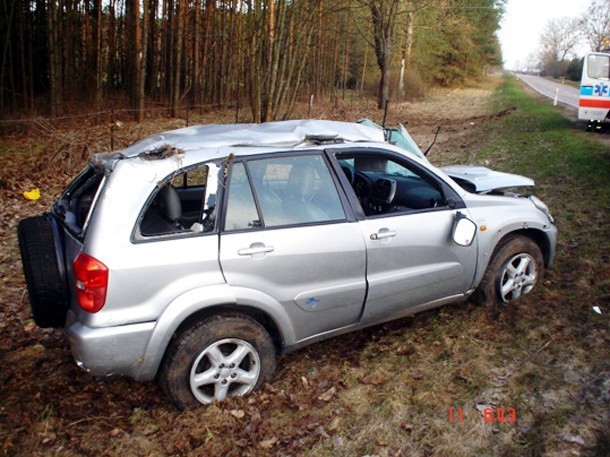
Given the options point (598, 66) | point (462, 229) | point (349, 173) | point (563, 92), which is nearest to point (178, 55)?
point (598, 66)

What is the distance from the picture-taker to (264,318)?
11.9 feet

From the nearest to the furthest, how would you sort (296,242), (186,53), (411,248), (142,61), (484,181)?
(296,242) < (411,248) < (484,181) < (142,61) < (186,53)

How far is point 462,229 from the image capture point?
164 inches

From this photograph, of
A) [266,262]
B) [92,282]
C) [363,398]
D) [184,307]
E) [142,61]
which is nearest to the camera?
[92,282]

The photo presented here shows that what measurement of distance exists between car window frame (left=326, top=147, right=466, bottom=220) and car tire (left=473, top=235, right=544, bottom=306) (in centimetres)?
72

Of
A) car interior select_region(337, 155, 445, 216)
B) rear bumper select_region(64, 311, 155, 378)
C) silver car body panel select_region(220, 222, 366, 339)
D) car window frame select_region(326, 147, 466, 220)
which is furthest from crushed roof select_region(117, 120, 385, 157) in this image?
rear bumper select_region(64, 311, 155, 378)

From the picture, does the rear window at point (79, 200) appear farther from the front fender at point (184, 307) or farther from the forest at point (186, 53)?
the forest at point (186, 53)

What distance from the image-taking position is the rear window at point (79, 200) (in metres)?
3.56

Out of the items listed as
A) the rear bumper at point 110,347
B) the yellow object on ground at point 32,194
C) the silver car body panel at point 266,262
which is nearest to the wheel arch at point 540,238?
the silver car body panel at point 266,262

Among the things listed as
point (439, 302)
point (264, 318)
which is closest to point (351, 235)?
point (264, 318)

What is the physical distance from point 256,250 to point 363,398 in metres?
1.26

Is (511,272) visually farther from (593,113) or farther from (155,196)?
(593,113)

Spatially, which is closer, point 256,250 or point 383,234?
point 256,250

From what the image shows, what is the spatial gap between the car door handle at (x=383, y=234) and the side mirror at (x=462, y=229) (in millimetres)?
586
